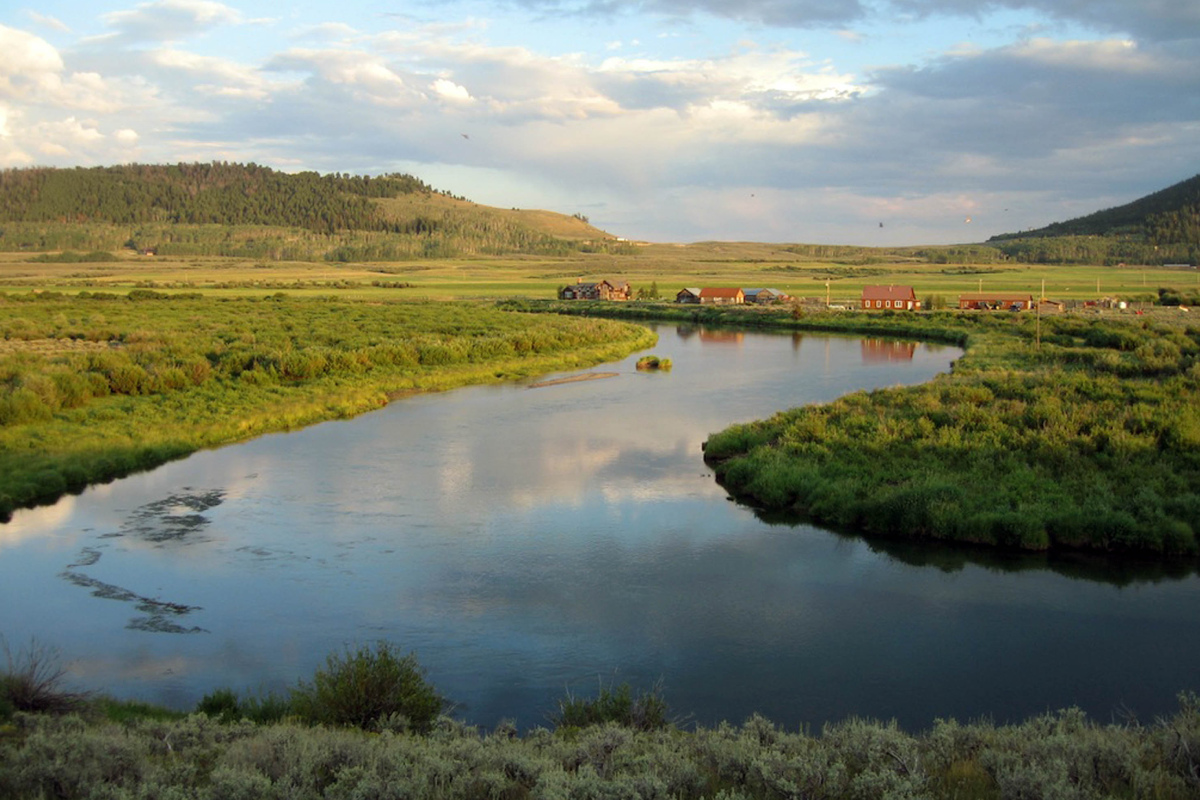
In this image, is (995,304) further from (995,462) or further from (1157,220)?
(1157,220)

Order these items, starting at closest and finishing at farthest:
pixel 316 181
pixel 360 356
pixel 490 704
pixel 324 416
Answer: pixel 490 704, pixel 324 416, pixel 360 356, pixel 316 181

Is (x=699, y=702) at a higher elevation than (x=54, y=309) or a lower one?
lower

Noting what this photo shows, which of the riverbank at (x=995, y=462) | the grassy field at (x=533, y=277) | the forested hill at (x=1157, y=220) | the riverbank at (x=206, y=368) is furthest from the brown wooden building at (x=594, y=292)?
the forested hill at (x=1157, y=220)

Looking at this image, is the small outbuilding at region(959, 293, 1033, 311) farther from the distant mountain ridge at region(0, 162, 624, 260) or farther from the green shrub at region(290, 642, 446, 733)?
the distant mountain ridge at region(0, 162, 624, 260)

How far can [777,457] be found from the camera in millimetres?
17844

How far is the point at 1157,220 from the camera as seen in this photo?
14062cm

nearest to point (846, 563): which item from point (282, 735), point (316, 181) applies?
point (282, 735)

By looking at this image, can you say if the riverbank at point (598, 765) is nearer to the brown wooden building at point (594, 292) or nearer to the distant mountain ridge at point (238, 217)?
the brown wooden building at point (594, 292)

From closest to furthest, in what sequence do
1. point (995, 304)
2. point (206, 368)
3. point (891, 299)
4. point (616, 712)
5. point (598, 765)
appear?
point (598, 765), point (616, 712), point (206, 368), point (995, 304), point (891, 299)

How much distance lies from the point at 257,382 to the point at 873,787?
24.5m

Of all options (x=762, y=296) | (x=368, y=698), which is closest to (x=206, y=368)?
(x=368, y=698)

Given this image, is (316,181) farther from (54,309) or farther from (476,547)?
(476,547)

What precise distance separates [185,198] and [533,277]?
82.0 metres

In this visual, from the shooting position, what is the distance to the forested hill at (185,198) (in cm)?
15275
